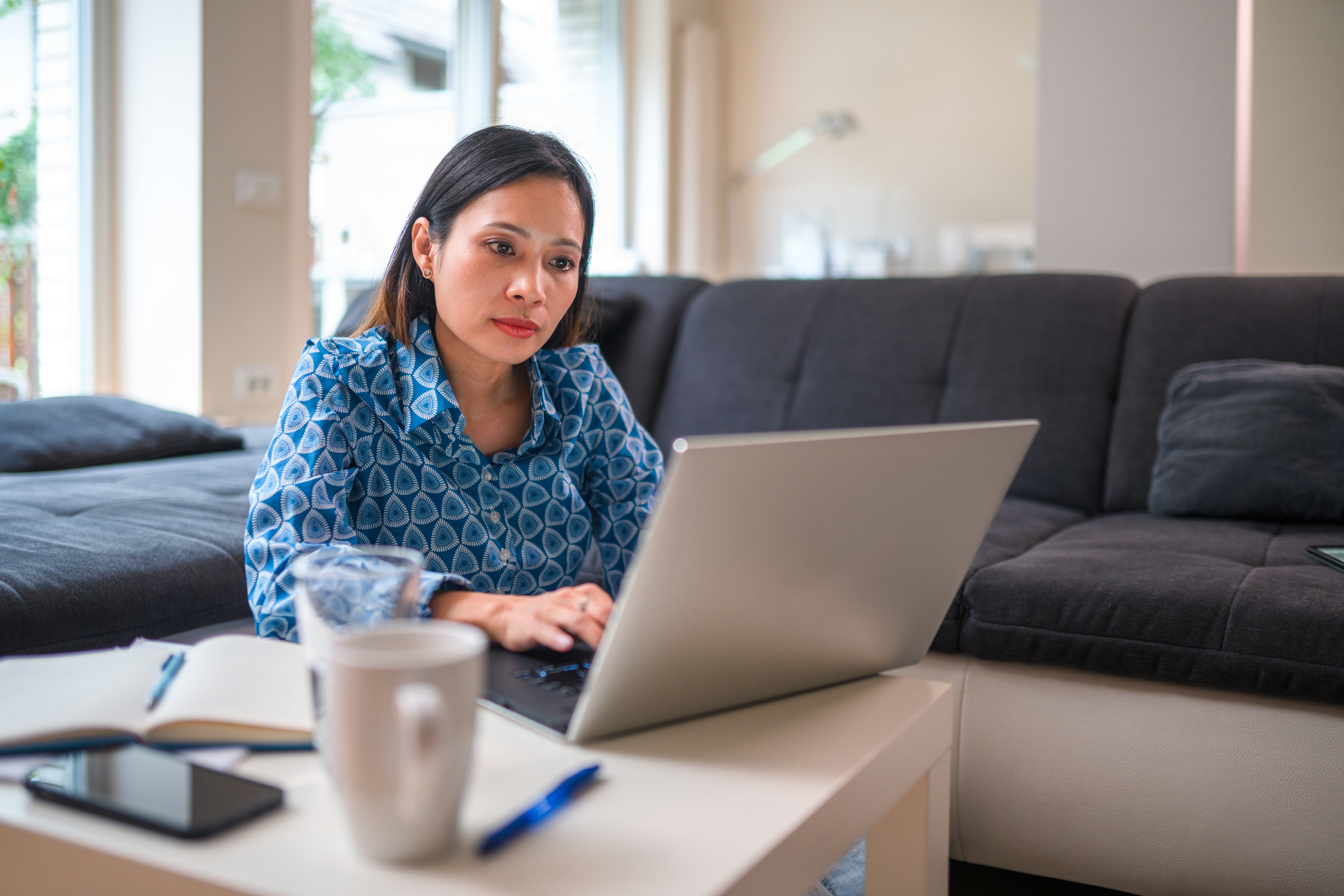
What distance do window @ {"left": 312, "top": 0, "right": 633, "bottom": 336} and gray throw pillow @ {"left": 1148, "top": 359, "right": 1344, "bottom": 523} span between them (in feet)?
6.52

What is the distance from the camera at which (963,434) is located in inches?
27.8

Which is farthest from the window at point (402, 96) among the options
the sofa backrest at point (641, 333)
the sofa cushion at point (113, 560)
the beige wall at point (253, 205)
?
the sofa cushion at point (113, 560)

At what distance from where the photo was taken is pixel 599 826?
0.56 meters

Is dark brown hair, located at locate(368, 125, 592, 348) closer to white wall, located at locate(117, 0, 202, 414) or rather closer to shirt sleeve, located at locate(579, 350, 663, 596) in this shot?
shirt sleeve, located at locate(579, 350, 663, 596)

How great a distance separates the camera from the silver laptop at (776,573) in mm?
580

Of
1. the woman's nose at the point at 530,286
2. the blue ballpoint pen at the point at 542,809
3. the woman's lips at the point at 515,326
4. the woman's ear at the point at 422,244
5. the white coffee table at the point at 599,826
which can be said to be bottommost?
the white coffee table at the point at 599,826

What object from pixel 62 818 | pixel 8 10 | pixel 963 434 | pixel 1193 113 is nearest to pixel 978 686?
pixel 963 434

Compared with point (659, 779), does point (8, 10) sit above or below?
above

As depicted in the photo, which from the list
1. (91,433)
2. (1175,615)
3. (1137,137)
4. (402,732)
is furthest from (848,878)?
(1137,137)

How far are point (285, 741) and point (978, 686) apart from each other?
1.05 m

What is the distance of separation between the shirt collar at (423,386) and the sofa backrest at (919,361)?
1107 mm

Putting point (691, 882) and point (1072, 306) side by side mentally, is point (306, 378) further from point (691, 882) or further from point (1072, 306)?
point (1072, 306)

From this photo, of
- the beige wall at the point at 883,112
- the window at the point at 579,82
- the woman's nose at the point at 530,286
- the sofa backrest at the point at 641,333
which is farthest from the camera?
the beige wall at the point at 883,112

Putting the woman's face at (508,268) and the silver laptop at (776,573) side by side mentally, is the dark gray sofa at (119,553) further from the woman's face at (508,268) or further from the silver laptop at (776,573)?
the silver laptop at (776,573)
